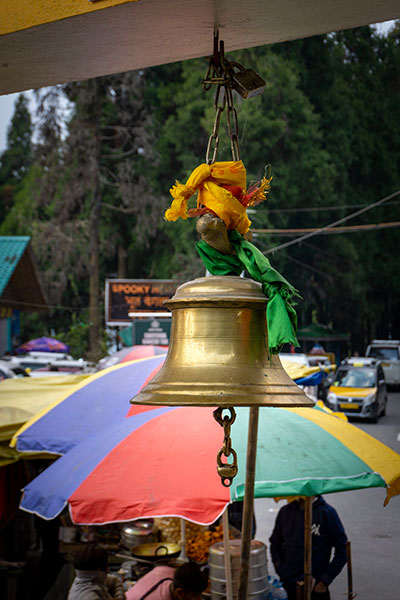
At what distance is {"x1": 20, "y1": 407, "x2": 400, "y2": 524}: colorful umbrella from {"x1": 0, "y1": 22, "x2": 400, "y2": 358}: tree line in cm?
2517

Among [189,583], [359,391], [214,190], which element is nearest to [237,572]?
[189,583]

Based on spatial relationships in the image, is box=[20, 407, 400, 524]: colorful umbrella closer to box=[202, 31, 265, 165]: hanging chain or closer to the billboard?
box=[202, 31, 265, 165]: hanging chain

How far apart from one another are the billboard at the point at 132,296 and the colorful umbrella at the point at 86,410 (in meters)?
22.7

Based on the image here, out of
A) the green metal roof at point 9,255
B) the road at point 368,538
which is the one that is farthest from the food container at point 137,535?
the green metal roof at point 9,255

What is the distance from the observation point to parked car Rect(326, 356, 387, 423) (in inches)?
981

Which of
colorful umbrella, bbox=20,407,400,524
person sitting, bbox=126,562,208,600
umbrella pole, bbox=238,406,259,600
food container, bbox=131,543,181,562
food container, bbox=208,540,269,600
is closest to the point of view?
umbrella pole, bbox=238,406,259,600

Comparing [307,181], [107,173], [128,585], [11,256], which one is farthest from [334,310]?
[128,585]

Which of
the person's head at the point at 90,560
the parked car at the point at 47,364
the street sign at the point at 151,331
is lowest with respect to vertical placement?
the parked car at the point at 47,364

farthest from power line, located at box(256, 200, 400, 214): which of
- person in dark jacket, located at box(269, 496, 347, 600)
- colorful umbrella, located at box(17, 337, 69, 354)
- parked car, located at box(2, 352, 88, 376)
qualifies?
person in dark jacket, located at box(269, 496, 347, 600)

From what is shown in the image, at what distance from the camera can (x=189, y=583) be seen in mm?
5965

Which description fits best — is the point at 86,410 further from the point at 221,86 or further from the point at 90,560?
the point at 221,86

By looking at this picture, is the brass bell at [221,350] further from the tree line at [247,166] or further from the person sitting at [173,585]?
the tree line at [247,166]

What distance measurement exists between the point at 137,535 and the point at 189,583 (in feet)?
6.64

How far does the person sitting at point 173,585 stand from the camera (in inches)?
235
